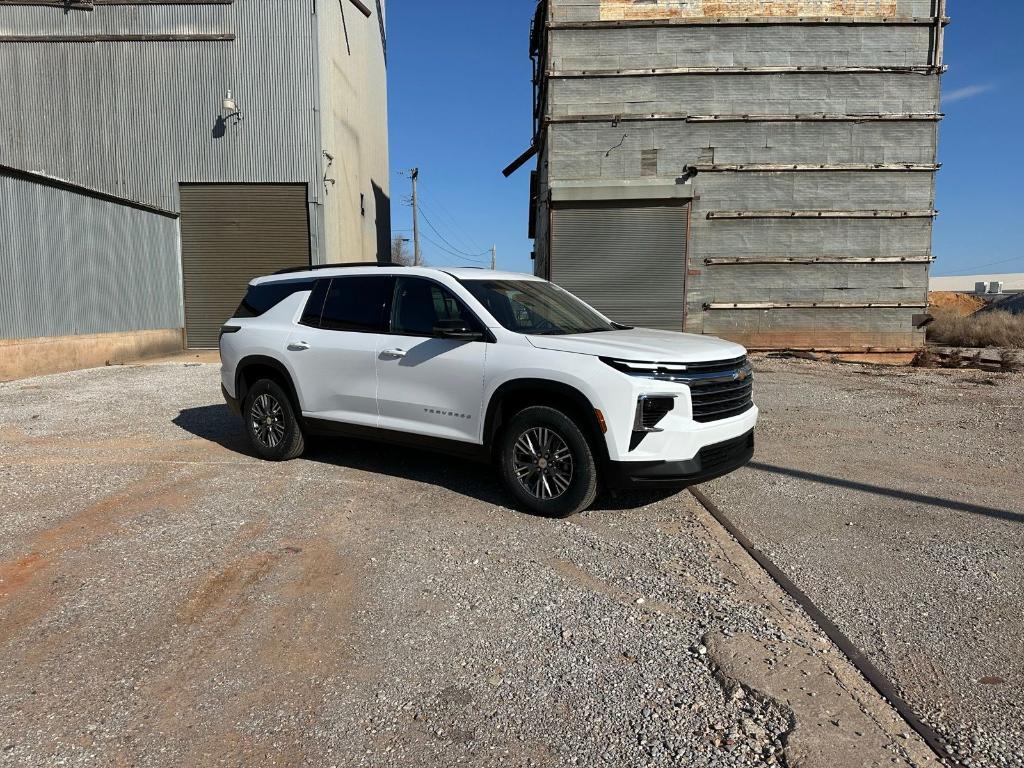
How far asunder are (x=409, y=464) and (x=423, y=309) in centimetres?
161

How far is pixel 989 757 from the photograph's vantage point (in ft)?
7.73

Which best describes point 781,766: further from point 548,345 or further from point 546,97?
point 546,97

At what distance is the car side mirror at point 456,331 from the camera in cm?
497

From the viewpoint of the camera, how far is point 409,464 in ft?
20.7

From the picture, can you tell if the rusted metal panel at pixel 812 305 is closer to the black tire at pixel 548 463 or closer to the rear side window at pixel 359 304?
the rear side window at pixel 359 304

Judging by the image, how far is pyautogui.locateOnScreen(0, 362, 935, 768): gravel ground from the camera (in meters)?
2.46

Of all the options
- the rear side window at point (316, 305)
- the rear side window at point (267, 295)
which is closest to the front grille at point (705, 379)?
the rear side window at point (316, 305)

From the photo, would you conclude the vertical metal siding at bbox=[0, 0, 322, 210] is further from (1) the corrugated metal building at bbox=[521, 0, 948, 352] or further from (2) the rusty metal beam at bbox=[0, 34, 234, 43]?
(1) the corrugated metal building at bbox=[521, 0, 948, 352]

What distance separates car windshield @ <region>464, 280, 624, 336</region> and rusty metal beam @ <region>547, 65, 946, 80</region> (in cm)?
1195

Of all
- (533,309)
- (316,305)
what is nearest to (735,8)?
(533,309)

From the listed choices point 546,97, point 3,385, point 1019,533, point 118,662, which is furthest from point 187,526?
point 546,97

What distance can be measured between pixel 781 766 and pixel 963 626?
5.26 feet

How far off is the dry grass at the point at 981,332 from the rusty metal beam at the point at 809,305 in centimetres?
418

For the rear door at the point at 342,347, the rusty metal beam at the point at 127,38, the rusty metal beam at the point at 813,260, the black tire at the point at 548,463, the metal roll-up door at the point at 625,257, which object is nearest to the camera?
the black tire at the point at 548,463
